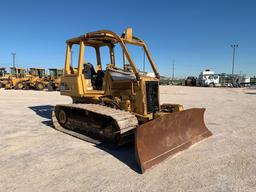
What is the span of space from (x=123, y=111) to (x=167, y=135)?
126 cm

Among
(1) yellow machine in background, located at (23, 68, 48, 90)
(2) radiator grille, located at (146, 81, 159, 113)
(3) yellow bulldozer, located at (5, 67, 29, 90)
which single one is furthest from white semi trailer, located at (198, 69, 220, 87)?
(2) radiator grille, located at (146, 81, 159, 113)

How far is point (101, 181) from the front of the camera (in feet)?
12.2

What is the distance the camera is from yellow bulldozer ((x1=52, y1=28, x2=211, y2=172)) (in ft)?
15.6

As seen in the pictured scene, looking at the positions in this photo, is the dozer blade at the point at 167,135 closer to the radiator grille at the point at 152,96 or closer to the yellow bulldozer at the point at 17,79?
the radiator grille at the point at 152,96

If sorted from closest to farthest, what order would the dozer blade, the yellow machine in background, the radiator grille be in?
the dozer blade
the radiator grille
the yellow machine in background

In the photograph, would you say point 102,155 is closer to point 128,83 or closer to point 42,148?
point 42,148

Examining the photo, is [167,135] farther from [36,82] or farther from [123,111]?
[36,82]

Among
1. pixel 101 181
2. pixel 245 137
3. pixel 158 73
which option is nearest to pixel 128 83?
pixel 158 73

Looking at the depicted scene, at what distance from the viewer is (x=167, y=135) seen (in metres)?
5.04

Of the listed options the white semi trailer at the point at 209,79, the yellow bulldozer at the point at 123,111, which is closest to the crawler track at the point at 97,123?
A: the yellow bulldozer at the point at 123,111

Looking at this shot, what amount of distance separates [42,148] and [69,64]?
3.11 m

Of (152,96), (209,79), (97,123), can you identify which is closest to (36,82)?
(97,123)

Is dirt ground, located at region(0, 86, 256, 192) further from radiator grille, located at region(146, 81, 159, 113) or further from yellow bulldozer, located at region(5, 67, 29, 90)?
yellow bulldozer, located at region(5, 67, 29, 90)

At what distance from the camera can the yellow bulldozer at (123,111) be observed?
4750 mm
